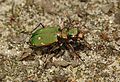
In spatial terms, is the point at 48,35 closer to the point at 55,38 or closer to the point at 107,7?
the point at 55,38

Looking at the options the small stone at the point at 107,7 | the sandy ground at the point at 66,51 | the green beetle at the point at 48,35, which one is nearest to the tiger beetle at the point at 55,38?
the green beetle at the point at 48,35

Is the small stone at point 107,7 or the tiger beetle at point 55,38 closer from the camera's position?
the tiger beetle at point 55,38

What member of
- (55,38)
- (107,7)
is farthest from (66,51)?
(107,7)

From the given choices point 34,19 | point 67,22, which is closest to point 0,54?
point 34,19

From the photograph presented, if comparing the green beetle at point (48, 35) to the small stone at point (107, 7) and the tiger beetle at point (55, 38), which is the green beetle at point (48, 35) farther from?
the small stone at point (107, 7)

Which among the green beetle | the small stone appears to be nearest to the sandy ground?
the small stone

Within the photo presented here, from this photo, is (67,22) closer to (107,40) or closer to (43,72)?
(107,40)

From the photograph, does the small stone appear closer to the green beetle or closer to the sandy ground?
the sandy ground
